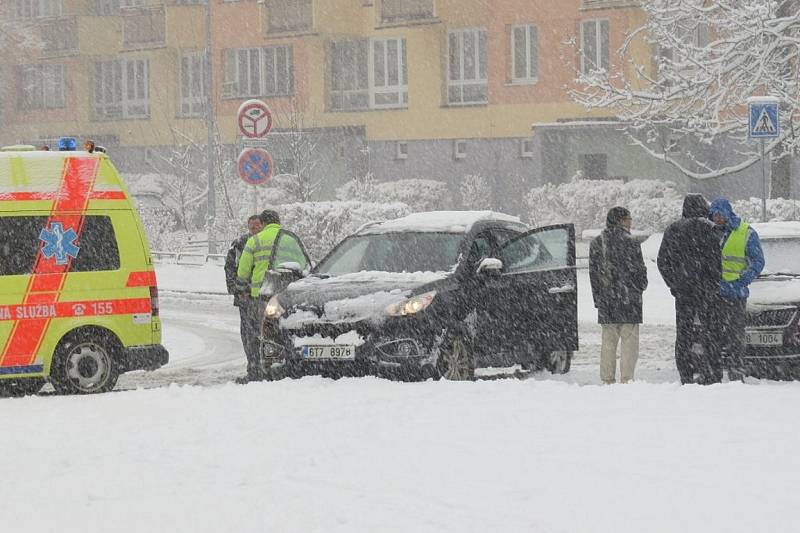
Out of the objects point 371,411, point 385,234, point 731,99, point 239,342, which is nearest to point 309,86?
point 731,99

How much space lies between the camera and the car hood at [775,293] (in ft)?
41.8

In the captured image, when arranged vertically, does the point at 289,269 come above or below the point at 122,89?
below

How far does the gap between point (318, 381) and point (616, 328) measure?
125 inches

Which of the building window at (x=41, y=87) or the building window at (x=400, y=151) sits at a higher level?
the building window at (x=41, y=87)

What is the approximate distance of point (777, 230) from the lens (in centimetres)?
1401

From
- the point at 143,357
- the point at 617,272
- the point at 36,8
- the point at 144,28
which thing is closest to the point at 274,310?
the point at 143,357

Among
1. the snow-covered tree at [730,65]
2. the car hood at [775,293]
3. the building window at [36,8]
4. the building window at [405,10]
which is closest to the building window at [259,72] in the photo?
the building window at [405,10]

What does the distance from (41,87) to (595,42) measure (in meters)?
27.7

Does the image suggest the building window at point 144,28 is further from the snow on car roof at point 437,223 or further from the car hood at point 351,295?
the car hood at point 351,295

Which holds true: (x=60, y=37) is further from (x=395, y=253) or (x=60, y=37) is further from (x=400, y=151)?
(x=395, y=253)

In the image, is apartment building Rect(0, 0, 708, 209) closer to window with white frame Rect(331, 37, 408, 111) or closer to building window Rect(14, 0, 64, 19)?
window with white frame Rect(331, 37, 408, 111)

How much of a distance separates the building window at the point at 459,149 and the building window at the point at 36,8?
908 inches

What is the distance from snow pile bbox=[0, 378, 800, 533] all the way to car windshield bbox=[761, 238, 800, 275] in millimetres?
3286

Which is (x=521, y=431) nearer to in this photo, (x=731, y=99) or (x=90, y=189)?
(x=90, y=189)
